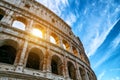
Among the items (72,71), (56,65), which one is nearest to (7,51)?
(56,65)

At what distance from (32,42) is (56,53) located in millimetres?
2806

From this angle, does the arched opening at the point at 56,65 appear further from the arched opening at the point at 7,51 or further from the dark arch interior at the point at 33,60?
the arched opening at the point at 7,51

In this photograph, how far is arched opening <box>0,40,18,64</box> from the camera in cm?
889

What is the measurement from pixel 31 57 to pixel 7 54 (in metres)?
2.22

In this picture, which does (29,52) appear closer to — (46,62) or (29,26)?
(46,62)

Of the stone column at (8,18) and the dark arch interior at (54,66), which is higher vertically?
the stone column at (8,18)

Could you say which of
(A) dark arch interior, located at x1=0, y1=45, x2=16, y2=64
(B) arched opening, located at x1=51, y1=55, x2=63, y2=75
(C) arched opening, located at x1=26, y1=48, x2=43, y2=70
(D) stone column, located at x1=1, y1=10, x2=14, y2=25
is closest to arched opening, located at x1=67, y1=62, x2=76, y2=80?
(B) arched opening, located at x1=51, y1=55, x2=63, y2=75

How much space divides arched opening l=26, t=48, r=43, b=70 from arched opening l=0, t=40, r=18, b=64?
5.11 feet

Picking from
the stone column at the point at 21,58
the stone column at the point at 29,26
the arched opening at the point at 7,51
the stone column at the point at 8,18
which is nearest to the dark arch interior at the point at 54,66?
the stone column at the point at 21,58

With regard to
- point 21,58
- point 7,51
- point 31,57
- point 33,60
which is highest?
point 7,51

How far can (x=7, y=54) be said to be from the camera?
30.6ft

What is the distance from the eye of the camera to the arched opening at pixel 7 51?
350 inches

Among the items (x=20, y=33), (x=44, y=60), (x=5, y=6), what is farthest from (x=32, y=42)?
(x=5, y=6)

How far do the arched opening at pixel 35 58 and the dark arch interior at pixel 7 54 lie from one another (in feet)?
5.13
